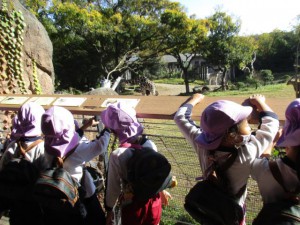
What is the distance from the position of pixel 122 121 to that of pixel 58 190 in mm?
512

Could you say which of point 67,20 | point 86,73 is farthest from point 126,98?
point 86,73

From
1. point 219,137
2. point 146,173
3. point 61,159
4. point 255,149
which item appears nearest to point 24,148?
point 61,159

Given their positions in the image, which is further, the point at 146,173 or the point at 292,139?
the point at 146,173

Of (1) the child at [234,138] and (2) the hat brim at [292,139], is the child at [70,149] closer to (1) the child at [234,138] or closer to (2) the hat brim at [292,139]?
(1) the child at [234,138]

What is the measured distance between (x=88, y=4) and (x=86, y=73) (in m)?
4.43

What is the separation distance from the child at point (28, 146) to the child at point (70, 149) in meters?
0.13

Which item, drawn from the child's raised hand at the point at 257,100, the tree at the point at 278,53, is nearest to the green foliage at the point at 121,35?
the tree at the point at 278,53

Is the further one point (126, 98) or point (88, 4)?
point (88, 4)

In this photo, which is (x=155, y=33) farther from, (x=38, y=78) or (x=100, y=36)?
(x=38, y=78)

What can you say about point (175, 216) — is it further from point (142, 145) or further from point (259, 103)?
point (259, 103)

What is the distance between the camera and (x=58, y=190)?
71.3 inches

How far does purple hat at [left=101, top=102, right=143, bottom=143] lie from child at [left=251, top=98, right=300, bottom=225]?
2.42 feet

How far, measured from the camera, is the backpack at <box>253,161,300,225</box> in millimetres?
1315

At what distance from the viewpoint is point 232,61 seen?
24.8 m
